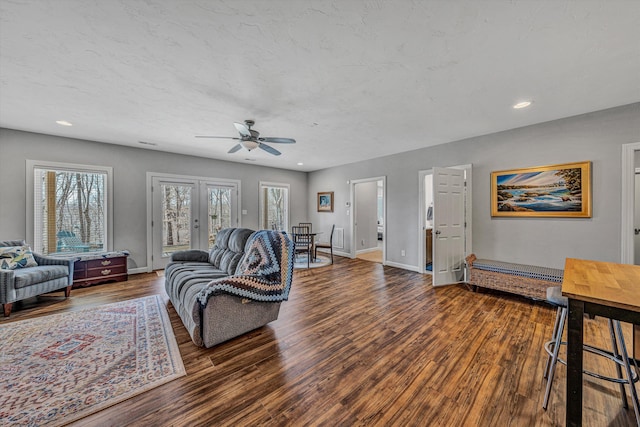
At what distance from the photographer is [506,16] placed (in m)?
1.58

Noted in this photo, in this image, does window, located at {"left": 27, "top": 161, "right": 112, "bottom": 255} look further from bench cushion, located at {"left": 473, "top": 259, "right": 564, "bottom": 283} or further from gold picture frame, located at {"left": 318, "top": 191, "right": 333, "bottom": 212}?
bench cushion, located at {"left": 473, "top": 259, "right": 564, "bottom": 283}

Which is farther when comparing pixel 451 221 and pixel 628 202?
pixel 451 221

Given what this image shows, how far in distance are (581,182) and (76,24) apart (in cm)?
546

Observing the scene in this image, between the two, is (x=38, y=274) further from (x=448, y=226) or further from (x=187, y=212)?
(x=448, y=226)

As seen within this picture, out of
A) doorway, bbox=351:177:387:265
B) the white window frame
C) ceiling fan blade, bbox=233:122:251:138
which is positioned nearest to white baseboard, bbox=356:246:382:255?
doorway, bbox=351:177:387:265

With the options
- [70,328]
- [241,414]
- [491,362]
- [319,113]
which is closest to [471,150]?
[319,113]

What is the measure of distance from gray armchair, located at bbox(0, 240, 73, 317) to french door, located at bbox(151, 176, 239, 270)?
158 centimetres

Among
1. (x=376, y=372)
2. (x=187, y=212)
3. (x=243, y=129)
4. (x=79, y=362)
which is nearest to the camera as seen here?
(x=376, y=372)

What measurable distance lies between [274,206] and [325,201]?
153 centimetres

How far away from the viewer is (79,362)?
6.57 feet

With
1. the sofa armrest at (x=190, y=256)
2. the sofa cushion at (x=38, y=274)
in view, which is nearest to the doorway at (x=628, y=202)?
the sofa armrest at (x=190, y=256)

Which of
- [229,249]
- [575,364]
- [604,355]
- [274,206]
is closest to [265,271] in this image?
[229,249]

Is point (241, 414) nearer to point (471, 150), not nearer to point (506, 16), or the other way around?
point (506, 16)

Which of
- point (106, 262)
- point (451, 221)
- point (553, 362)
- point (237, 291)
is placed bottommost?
point (553, 362)
